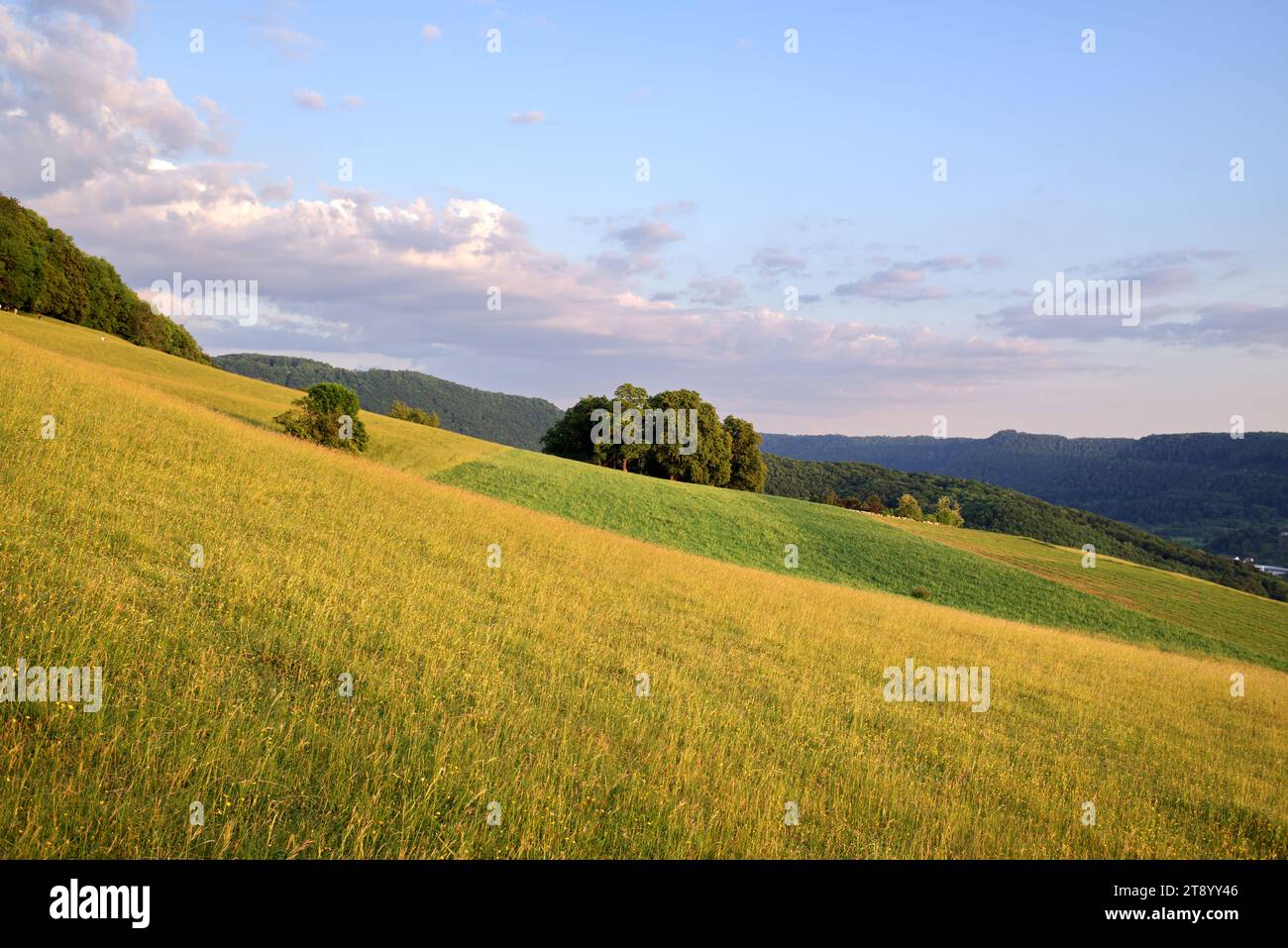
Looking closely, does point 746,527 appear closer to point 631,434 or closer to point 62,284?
point 631,434

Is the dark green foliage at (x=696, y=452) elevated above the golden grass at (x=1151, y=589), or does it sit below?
above

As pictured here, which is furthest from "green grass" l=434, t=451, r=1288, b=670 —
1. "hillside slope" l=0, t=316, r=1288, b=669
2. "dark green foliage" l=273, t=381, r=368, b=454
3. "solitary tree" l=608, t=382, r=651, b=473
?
"solitary tree" l=608, t=382, r=651, b=473

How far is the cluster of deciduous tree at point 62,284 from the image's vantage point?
7050cm

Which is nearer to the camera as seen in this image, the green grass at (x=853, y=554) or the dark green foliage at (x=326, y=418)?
the green grass at (x=853, y=554)

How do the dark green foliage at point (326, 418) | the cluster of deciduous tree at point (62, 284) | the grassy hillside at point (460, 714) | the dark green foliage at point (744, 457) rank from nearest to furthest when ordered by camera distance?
the grassy hillside at point (460, 714) → the dark green foliage at point (326, 418) → the cluster of deciduous tree at point (62, 284) → the dark green foliage at point (744, 457)

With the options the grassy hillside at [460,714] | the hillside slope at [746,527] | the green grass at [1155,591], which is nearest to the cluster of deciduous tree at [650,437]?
the hillside slope at [746,527]

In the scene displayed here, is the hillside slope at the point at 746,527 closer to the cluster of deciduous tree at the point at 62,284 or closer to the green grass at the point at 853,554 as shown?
the green grass at the point at 853,554

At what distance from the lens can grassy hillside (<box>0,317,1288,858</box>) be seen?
5.26m

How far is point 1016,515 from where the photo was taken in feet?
440

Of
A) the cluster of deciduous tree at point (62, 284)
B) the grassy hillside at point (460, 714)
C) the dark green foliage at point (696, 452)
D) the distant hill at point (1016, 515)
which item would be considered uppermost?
the cluster of deciduous tree at point (62, 284)

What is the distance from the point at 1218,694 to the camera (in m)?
20.5

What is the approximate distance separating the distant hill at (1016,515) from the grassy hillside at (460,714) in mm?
103118

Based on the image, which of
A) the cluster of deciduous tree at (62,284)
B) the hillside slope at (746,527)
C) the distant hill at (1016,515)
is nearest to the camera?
the hillside slope at (746,527)
